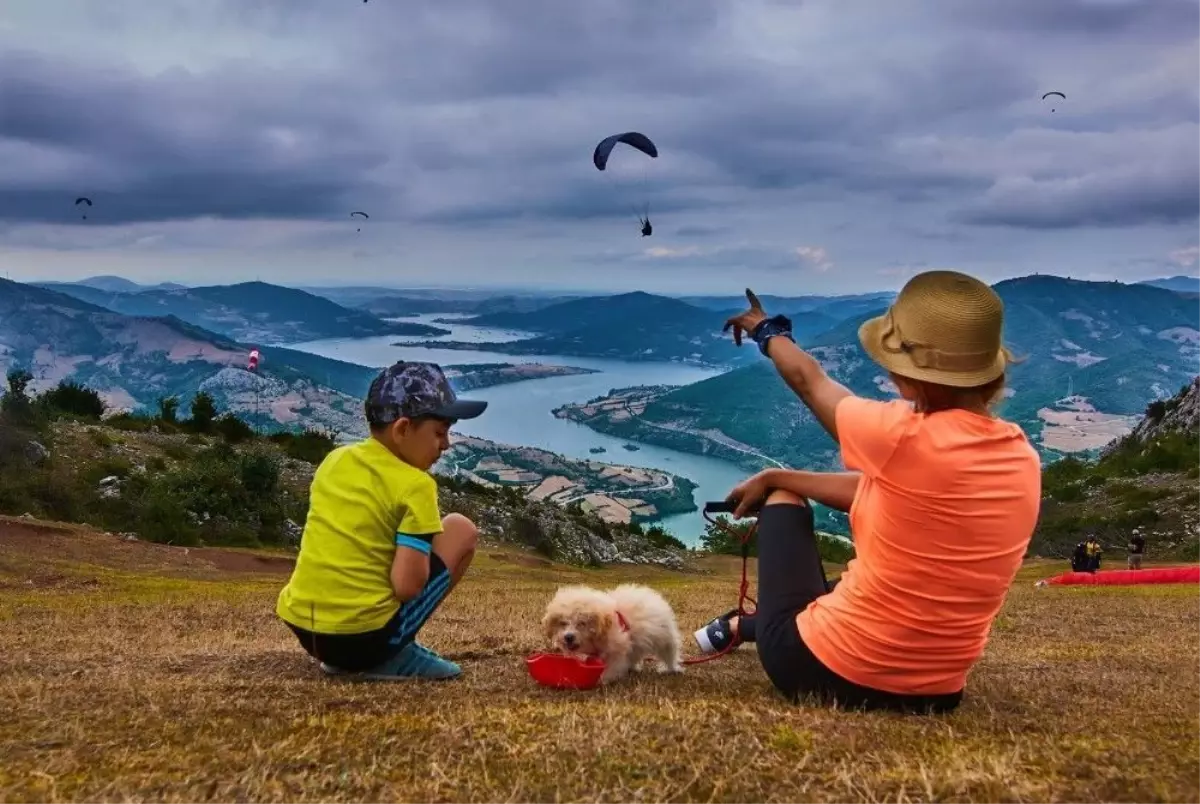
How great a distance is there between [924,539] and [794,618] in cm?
85

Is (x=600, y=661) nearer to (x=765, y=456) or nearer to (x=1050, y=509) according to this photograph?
(x=1050, y=509)

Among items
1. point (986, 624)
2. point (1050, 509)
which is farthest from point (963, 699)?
point (1050, 509)

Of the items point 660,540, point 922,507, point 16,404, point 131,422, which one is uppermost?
point 922,507

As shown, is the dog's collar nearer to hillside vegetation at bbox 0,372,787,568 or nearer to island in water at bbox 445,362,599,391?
hillside vegetation at bbox 0,372,787,568

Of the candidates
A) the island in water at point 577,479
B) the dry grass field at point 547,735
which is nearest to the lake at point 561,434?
the island in water at point 577,479

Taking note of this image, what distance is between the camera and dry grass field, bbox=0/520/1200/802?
283cm

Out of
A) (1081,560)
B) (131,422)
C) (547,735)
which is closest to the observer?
(547,735)

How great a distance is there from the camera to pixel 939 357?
3850 mm

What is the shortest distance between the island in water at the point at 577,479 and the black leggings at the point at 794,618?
6955 centimetres

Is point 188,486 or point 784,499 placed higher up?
point 784,499

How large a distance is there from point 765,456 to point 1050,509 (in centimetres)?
8446

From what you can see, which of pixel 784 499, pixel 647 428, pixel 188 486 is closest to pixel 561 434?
pixel 647 428

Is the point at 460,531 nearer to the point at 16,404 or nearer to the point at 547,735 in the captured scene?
the point at 547,735

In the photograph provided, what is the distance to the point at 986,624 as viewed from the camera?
4090 mm
